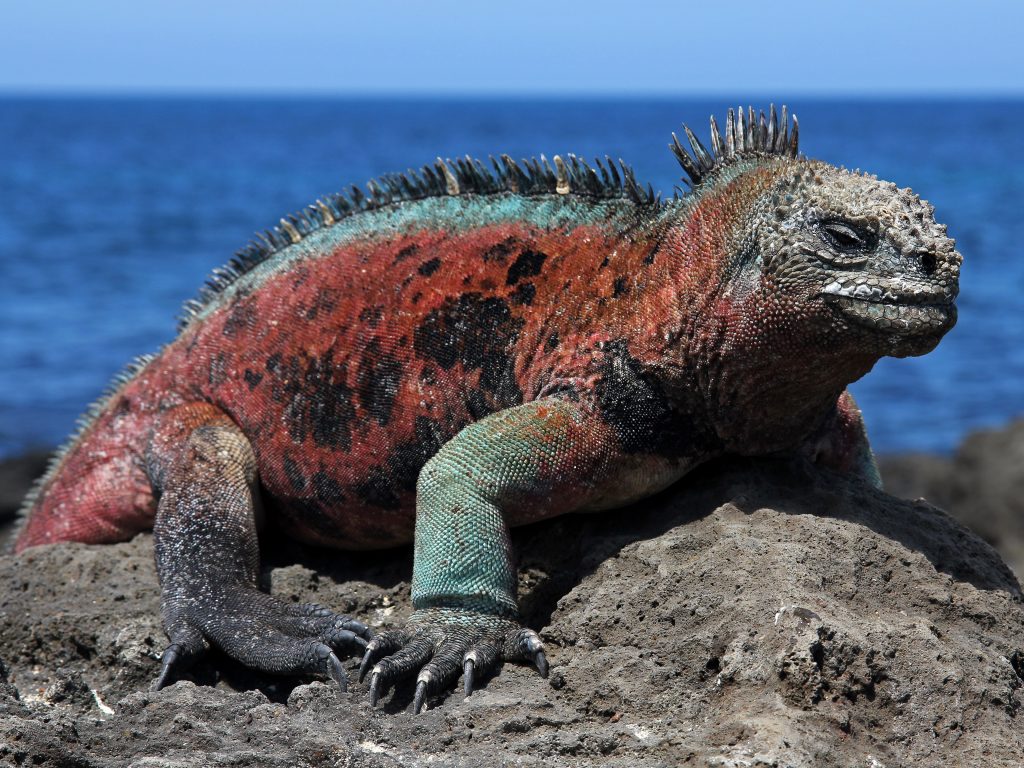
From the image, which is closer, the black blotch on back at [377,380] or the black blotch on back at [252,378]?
the black blotch on back at [377,380]

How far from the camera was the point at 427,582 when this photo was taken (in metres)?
4.04

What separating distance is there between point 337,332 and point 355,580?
2.86ft

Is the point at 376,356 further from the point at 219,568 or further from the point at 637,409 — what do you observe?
the point at 637,409

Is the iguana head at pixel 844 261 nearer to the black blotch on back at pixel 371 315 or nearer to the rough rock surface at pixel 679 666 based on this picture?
the rough rock surface at pixel 679 666

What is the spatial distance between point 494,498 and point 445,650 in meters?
0.50

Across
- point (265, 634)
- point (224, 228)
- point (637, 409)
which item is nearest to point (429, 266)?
point (637, 409)

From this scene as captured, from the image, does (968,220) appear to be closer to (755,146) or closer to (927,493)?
(927,493)

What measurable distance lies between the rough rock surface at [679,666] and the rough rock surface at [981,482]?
6.20 meters

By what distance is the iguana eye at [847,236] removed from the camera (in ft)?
12.6

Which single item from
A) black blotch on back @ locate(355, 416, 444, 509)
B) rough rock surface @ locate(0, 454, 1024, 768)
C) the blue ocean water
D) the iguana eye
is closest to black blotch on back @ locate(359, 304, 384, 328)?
black blotch on back @ locate(355, 416, 444, 509)

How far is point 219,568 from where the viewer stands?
15.0 ft

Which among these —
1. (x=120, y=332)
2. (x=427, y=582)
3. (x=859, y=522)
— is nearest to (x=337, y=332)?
(x=427, y=582)

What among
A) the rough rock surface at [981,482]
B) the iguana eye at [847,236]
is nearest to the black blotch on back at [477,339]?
the iguana eye at [847,236]

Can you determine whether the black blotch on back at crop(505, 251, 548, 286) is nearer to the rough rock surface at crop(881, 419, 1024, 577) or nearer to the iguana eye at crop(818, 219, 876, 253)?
the iguana eye at crop(818, 219, 876, 253)
